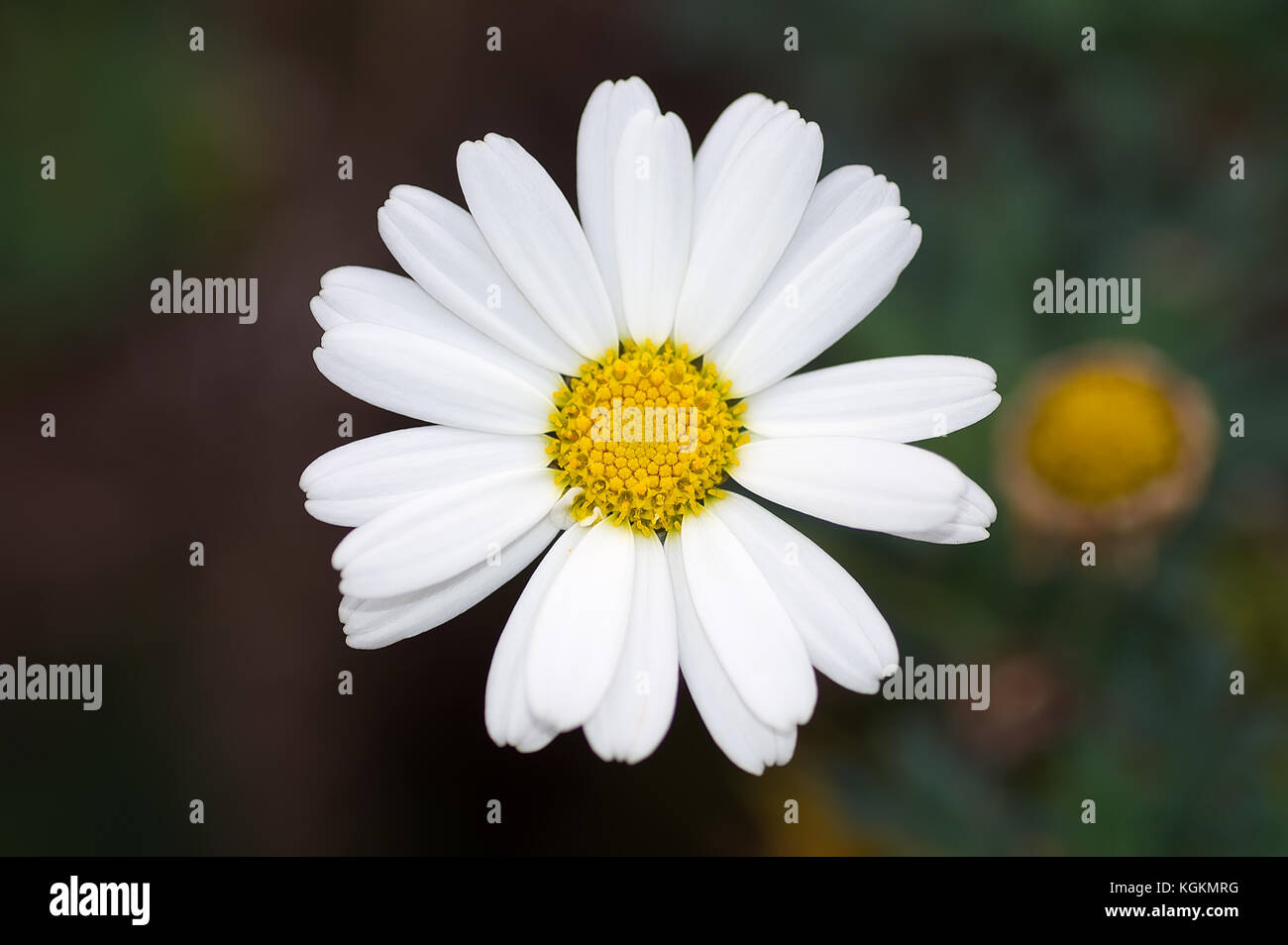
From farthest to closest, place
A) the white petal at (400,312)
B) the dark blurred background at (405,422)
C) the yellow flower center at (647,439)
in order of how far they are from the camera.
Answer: the dark blurred background at (405,422) < the yellow flower center at (647,439) < the white petal at (400,312)

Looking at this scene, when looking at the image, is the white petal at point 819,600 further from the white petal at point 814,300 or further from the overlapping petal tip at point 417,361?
the overlapping petal tip at point 417,361

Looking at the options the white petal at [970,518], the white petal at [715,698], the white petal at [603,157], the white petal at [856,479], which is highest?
the white petal at [603,157]

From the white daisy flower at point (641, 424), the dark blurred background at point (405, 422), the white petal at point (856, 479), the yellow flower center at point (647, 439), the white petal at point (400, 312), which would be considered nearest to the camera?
the white petal at point (856, 479)

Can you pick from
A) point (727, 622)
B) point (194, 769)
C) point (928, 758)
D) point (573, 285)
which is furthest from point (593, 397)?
point (194, 769)

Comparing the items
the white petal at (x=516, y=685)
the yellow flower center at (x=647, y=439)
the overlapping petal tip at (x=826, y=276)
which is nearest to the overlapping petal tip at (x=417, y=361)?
the yellow flower center at (x=647, y=439)

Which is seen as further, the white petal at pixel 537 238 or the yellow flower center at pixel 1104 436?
the yellow flower center at pixel 1104 436

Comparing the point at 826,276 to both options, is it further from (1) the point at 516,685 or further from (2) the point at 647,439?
(1) the point at 516,685

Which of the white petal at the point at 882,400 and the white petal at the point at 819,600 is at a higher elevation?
the white petal at the point at 882,400

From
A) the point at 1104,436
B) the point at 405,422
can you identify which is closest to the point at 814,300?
the point at 1104,436
